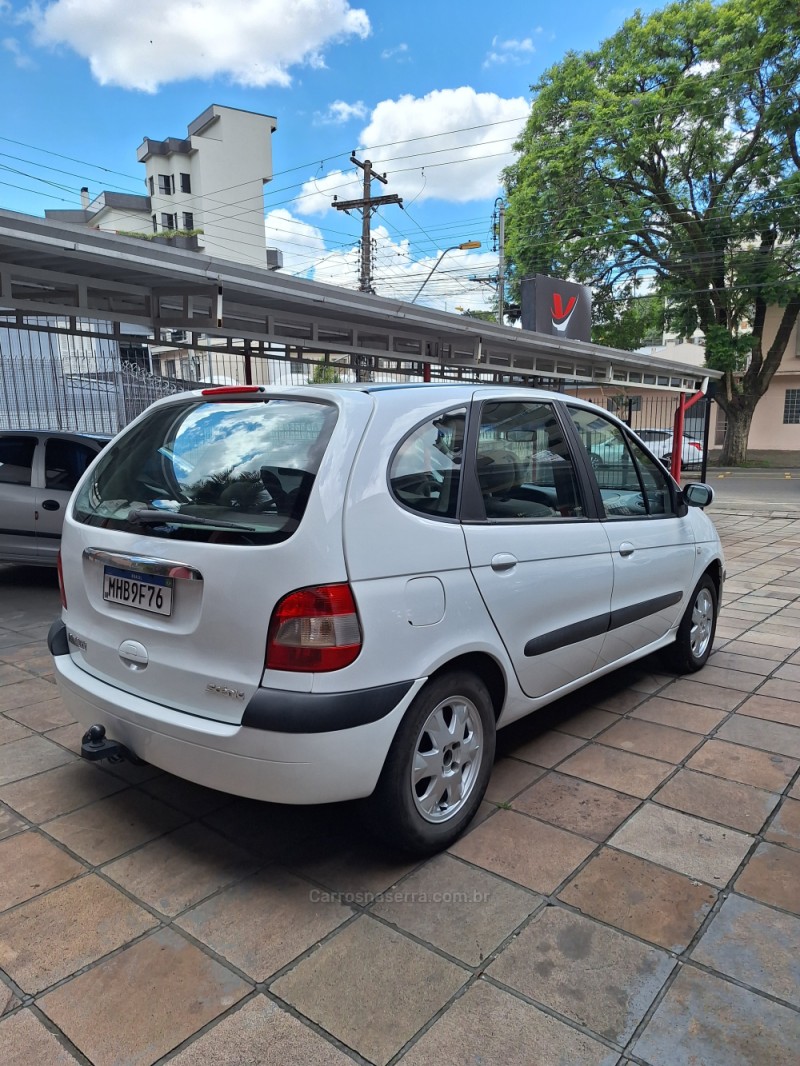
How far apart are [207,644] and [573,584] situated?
64.9 inches

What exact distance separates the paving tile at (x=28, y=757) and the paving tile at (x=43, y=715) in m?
0.15

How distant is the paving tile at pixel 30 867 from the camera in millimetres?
2400

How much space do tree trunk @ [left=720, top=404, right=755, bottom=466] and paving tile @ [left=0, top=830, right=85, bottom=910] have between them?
27.0 meters

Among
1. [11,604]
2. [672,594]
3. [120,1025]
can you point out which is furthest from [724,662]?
[11,604]

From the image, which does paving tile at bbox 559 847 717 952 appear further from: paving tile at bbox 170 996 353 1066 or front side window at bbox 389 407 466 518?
front side window at bbox 389 407 466 518

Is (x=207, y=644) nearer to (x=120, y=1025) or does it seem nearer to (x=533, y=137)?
(x=120, y=1025)

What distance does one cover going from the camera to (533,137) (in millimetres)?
24453

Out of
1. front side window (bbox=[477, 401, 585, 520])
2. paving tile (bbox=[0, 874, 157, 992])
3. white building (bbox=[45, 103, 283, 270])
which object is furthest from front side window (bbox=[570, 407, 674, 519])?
white building (bbox=[45, 103, 283, 270])

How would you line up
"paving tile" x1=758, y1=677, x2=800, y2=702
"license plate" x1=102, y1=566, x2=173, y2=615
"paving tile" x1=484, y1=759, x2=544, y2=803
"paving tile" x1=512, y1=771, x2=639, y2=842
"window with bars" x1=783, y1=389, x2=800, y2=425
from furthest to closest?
1. "window with bars" x1=783, y1=389, x2=800, y2=425
2. "paving tile" x1=758, y1=677, x2=800, y2=702
3. "paving tile" x1=484, y1=759, x2=544, y2=803
4. "paving tile" x1=512, y1=771, x2=639, y2=842
5. "license plate" x1=102, y1=566, x2=173, y2=615

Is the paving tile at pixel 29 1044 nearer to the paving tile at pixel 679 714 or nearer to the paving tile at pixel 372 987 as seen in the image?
the paving tile at pixel 372 987

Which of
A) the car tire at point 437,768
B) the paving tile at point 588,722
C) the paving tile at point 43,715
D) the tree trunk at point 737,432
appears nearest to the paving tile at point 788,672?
the paving tile at point 588,722

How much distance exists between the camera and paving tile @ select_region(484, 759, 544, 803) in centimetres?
305

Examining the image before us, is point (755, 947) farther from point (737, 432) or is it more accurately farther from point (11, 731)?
point (737, 432)

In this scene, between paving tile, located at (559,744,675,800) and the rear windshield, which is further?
paving tile, located at (559,744,675,800)
